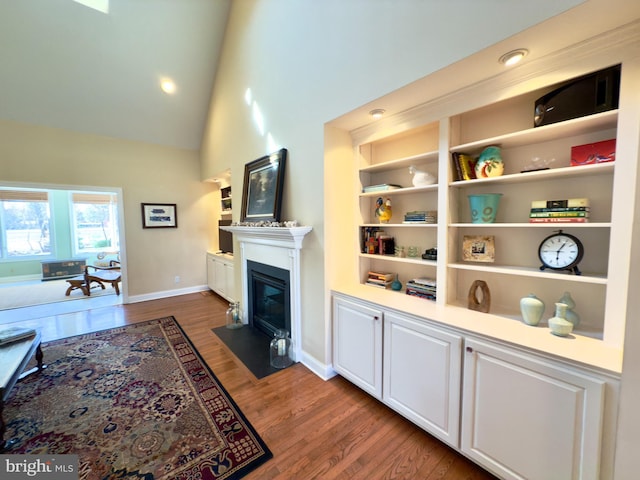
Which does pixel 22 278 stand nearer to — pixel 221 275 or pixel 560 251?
pixel 221 275

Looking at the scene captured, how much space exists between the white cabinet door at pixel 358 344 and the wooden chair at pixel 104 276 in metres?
5.26

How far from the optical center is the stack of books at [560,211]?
1366 mm

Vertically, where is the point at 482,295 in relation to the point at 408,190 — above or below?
below

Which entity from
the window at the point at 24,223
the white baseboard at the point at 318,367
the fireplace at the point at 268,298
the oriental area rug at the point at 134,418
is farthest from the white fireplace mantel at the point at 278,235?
the window at the point at 24,223

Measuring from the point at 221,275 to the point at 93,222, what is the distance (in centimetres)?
571

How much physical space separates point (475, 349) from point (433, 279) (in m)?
0.77

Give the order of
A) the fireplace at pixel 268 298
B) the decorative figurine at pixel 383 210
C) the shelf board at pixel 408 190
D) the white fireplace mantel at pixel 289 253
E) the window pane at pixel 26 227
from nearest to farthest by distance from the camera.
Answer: the shelf board at pixel 408 190, the decorative figurine at pixel 383 210, the white fireplace mantel at pixel 289 253, the fireplace at pixel 268 298, the window pane at pixel 26 227

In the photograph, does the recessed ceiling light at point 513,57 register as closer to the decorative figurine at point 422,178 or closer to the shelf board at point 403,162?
the shelf board at point 403,162

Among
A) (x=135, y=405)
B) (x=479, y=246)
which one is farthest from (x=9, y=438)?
(x=479, y=246)

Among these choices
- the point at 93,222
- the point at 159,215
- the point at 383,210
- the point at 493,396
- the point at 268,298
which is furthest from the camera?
the point at 93,222

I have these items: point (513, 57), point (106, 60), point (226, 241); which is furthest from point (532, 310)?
point (106, 60)

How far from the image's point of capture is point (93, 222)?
752cm

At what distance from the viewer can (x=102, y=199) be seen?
7582mm

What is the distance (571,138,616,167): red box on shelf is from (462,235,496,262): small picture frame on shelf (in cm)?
61
